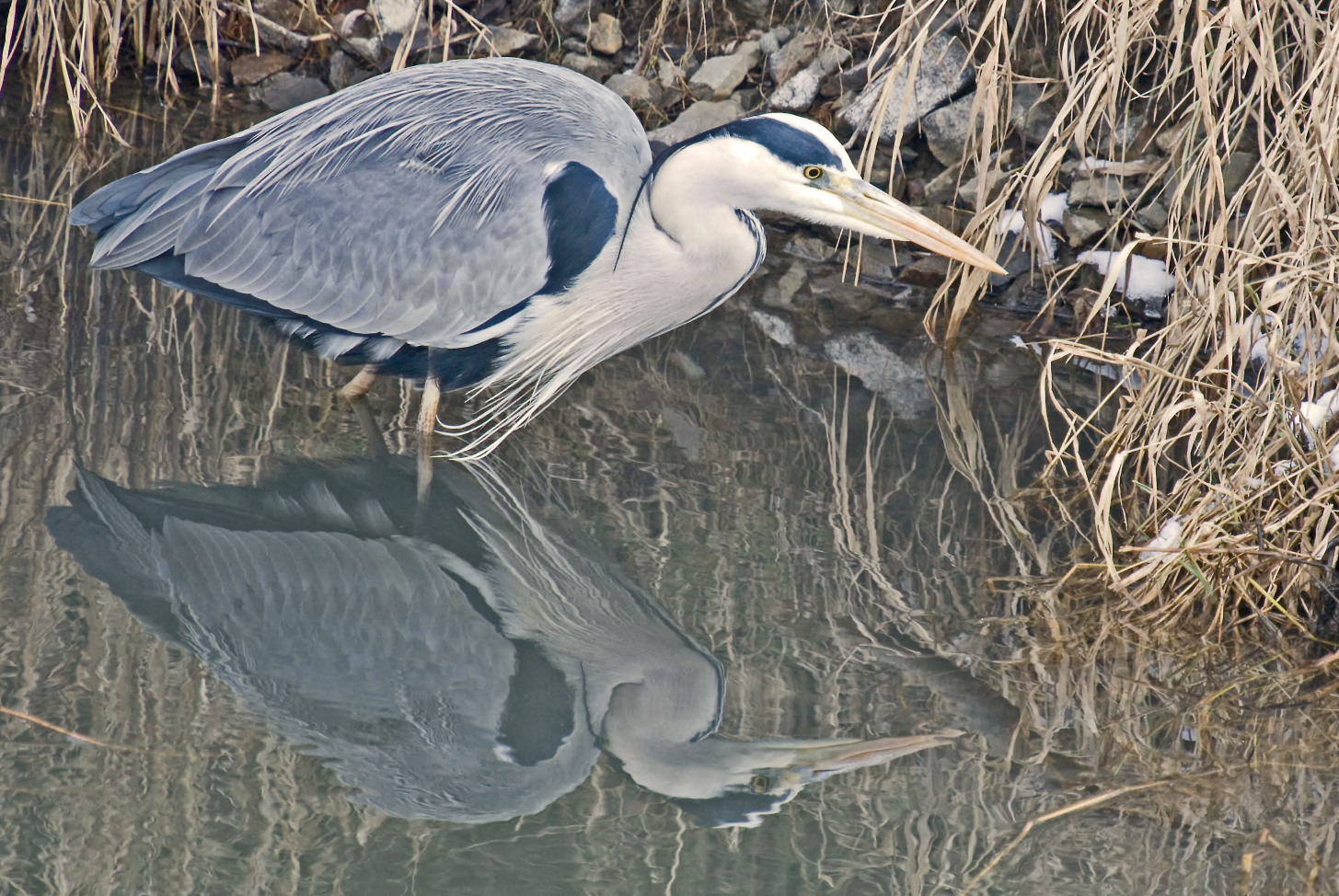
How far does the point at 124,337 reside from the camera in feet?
13.3

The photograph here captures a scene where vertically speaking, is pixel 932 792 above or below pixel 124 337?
above

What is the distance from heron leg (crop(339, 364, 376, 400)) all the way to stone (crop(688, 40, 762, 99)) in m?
2.38

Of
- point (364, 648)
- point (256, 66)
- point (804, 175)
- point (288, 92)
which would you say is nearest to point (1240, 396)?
point (804, 175)

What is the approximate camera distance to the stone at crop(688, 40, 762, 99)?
5.82m

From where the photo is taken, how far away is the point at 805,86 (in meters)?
5.62

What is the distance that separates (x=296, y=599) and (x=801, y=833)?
124cm

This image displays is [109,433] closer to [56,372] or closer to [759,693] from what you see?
[56,372]

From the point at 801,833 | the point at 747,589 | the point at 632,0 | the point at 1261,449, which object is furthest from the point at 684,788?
the point at 632,0

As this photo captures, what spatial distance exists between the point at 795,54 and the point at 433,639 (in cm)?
346

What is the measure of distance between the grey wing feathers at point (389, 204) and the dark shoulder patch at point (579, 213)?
1.1 inches

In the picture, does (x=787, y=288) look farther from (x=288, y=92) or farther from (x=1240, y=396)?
(x=288, y=92)

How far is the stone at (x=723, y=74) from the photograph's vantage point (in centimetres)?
582

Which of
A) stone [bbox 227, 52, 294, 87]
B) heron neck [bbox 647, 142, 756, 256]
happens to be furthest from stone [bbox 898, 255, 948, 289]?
stone [bbox 227, 52, 294, 87]

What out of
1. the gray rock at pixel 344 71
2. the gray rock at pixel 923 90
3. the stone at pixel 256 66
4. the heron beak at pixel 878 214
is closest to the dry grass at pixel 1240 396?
the heron beak at pixel 878 214
